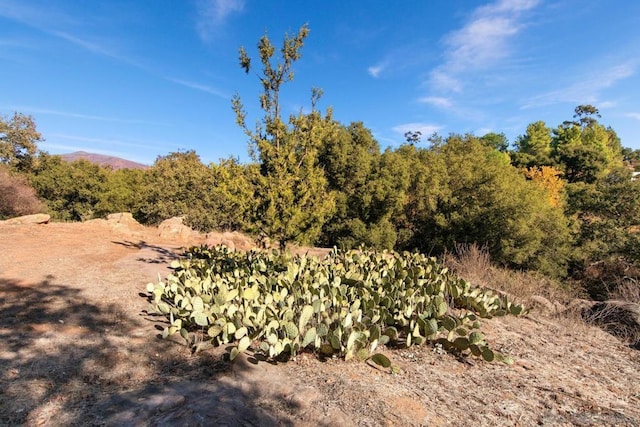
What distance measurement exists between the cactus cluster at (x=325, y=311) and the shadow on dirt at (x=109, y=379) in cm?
30

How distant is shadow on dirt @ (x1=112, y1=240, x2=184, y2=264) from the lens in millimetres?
7465

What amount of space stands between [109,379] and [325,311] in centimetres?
195

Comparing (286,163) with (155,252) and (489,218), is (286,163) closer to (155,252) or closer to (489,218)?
(155,252)

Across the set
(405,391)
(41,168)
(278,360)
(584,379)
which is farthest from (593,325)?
(41,168)

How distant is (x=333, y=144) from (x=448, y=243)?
22.1ft

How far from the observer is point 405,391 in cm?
257

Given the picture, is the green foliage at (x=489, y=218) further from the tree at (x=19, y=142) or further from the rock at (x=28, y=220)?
the tree at (x=19, y=142)

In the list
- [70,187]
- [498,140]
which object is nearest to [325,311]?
[70,187]

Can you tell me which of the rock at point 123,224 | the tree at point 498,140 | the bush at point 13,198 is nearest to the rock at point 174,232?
the rock at point 123,224

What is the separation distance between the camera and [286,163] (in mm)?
5441

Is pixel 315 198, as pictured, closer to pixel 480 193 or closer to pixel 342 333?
pixel 342 333

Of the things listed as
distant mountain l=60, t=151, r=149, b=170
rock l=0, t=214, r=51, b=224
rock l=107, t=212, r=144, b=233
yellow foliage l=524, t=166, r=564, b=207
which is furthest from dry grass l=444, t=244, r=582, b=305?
distant mountain l=60, t=151, r=149, b=170

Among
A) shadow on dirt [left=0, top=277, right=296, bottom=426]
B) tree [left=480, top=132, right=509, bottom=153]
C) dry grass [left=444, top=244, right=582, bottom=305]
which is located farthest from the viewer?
tree [left=480, top=132, right=509, bottom=153]

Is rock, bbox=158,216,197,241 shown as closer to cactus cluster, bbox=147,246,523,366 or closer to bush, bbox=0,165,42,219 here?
cactus cluster, bbox=147,246,523,366
